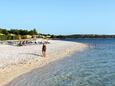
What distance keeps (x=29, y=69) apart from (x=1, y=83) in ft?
21.6

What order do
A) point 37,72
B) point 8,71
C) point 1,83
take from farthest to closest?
point 37,72, point 8,71, point 1,83

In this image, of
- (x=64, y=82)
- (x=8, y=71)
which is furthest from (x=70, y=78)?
(x=8, y=71)

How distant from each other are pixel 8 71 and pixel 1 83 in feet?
12.4

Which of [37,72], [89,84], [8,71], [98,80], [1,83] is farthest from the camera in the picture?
[37,72]

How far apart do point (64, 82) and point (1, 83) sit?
3.80 meters

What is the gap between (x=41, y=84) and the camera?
16.5 m

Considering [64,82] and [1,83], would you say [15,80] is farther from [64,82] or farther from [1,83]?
[64,82]

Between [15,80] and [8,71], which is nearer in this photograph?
[15,80]

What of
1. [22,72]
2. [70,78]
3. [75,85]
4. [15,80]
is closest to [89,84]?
[75,85]

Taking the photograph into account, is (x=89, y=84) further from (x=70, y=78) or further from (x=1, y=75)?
(x=1, y=75)

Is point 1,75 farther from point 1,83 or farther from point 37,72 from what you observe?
point 37,72

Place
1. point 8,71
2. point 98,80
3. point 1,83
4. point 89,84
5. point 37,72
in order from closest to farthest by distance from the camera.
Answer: point 1,83 < point 89,84 < point 98,80 < point 8,71 < point 37,72

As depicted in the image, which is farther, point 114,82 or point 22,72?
point 22,72

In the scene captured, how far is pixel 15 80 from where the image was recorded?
1725 cm
